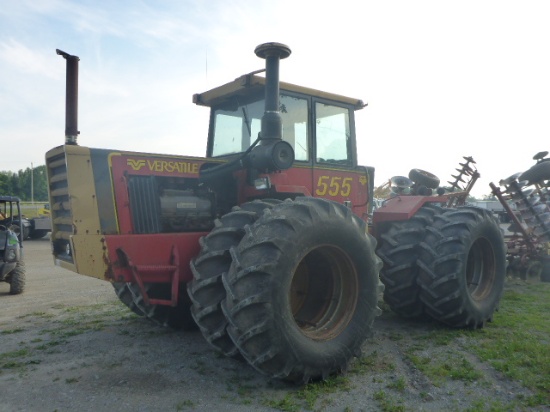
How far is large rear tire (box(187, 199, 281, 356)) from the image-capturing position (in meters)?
4.02

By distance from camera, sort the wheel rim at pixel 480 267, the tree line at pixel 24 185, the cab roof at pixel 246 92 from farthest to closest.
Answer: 1. the tree line at pixel 24 185
2. the wheel rim at pixel 480 267
3. the cab roof at pixel 246 92

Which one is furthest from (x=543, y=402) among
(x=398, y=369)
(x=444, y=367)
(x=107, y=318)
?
(x=107, y=318)

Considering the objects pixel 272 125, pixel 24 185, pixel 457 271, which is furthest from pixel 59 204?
pixel 24 185

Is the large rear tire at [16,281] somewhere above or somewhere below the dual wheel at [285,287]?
below

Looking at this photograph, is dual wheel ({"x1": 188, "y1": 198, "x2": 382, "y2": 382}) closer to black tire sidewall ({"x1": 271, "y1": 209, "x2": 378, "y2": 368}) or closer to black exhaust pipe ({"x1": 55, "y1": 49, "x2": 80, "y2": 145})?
black tire sidewall ({"x1": 271, "y1": 209, "x2": 378, "y2": 368})

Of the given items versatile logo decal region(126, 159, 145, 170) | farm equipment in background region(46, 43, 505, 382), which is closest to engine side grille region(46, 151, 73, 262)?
farm equipment in background region(46, 43, 505, 382)

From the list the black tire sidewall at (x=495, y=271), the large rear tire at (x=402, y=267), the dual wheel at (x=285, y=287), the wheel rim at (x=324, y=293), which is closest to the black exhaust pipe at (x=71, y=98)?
the dual wheel at (x=285, y=287)

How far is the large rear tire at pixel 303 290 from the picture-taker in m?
3.80

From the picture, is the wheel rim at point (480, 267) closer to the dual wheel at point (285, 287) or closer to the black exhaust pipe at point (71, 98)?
the dual wheel at point (285, 287)

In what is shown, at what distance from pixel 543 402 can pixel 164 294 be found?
12.0 feet

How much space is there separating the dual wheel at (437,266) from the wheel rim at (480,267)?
93 mm

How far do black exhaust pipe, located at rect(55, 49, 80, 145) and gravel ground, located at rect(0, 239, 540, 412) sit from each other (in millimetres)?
2194

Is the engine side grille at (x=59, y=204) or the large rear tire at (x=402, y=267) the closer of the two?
the engine side grille at (x=59, y=204)

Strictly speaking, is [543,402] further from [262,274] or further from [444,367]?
[262,274]
